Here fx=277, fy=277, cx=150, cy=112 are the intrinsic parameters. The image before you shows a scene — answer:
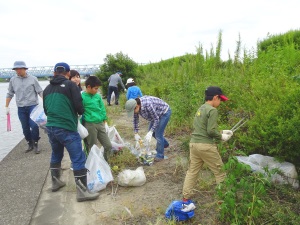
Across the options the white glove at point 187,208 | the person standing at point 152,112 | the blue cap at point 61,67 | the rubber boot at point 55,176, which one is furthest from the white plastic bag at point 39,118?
the white glove at point 187,208

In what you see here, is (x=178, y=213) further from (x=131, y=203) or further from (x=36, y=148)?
(x=36, y=148)

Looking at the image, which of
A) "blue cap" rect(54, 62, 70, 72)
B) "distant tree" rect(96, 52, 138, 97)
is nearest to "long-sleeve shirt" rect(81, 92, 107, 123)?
"blue cap" rect(54, 62, 70, 72)

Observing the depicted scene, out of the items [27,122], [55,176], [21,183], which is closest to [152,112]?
[55,176]

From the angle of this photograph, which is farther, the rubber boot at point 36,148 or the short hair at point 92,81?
the rubber boot at point 36,148

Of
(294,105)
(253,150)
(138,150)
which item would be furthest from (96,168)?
(294,105)

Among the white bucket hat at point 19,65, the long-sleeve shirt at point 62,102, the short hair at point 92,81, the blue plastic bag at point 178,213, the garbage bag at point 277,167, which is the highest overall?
the white bucket hat at point 19,65

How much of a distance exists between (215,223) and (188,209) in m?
0.29

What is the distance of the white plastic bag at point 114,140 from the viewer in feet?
16.3

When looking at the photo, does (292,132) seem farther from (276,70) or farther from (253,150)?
(276,70)

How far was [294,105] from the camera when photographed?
3217 millimetres

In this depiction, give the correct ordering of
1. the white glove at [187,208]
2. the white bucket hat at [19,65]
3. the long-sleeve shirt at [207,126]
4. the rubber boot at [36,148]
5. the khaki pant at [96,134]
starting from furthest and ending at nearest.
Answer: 1. the rubber boot at [36,148]
2. the white bucket hat at [19,65]
3. the khaki pant at [96,134]
4. the long-sleeve shirt at [207,126]
5. the white glove at [187,208]

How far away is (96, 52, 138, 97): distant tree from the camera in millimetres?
15891

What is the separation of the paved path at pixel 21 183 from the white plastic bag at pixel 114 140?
1213 millimetres

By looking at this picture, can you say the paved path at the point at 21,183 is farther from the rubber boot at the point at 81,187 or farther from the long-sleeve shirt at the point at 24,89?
the long-sleeve shirt at the point at 24,89
